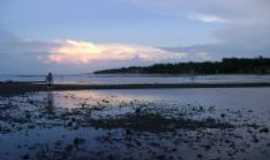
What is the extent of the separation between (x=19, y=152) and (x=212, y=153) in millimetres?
5975

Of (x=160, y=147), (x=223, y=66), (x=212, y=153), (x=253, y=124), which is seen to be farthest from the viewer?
(x=223, y=66)

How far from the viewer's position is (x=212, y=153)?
1434 centimetres

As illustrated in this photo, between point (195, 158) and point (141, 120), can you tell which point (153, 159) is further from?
point (141, 120)

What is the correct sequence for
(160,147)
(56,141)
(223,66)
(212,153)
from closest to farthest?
(212,153) < (160,147) < (56,141) < (223,66)

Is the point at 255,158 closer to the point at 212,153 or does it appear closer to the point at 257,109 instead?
the point at 212,153

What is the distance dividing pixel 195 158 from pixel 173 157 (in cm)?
65

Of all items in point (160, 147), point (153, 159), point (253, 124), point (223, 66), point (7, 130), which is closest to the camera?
point (153, 159)

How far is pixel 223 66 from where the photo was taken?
648 feet

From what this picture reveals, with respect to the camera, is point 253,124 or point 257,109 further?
point 257,109

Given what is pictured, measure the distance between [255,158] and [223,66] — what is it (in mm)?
187142

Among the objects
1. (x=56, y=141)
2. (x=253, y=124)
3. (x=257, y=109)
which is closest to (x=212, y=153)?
(x=56, y=141)

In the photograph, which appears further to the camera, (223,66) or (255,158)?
(223,66)

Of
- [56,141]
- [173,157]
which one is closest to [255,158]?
[173,157]

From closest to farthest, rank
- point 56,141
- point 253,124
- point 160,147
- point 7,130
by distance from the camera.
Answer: point 160,147, point 56,141, point 7,130, point 253,124
